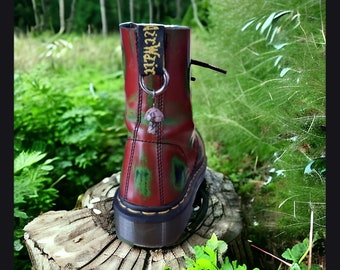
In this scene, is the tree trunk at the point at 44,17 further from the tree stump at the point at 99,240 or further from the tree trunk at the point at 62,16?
the tree stump at the point at 99,240

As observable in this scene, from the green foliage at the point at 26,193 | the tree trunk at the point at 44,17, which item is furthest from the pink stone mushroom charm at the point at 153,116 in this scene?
the tree trunk at the point at 44,17

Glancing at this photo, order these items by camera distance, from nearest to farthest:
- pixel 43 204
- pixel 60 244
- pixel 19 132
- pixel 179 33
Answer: pixel 179 33 < pixel 60 244 < pixel 43 204 < pixel 19 132

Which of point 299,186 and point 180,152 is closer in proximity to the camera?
point 180,152

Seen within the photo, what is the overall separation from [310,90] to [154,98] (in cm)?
45

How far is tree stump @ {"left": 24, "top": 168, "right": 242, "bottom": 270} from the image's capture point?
3.62ft

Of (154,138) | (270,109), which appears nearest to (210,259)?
(154,138)

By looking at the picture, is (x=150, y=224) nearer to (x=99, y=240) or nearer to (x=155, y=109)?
(x=99, y=240)

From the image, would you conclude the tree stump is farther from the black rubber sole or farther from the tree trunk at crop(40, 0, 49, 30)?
the tree trunk at crop(40, 0, 49, 30)

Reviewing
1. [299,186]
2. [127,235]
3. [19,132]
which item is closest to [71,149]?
[19,132]

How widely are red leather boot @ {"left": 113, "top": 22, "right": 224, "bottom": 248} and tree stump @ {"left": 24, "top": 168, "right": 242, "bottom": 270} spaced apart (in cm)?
4

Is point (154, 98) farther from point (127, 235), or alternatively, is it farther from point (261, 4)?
point (261, 4)

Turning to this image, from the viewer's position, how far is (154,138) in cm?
108

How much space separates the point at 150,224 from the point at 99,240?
0.19 metres

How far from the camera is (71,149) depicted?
6.77 feet
